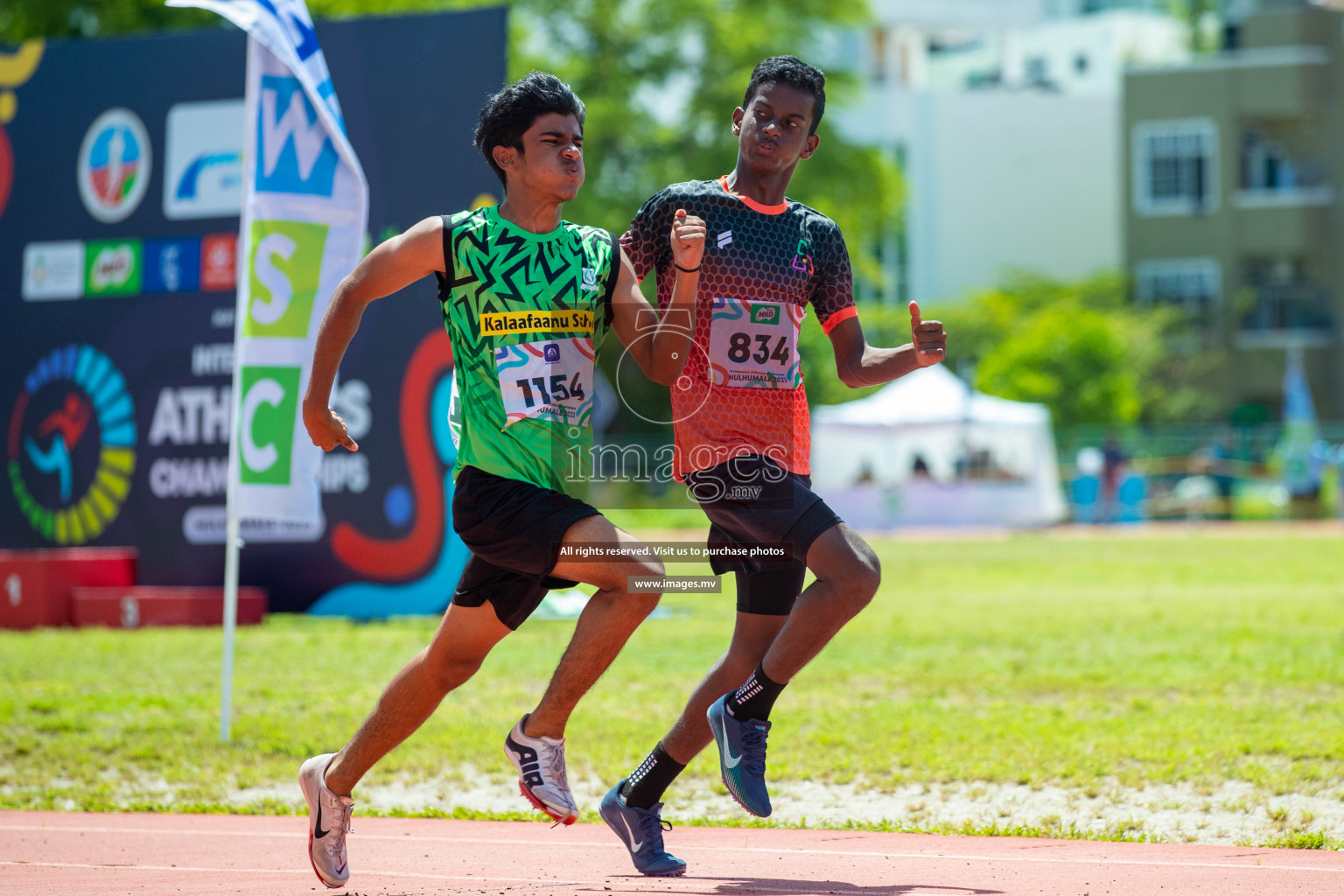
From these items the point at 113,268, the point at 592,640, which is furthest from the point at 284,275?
the point at 113,268

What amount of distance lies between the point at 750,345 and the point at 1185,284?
43.2 meters

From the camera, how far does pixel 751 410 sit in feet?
15.4

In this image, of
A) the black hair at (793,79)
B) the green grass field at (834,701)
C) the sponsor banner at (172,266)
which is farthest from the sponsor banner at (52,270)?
the black hair at (793,79)

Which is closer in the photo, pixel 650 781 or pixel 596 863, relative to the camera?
pixel 650 781

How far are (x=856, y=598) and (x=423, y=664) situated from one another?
1275 mm

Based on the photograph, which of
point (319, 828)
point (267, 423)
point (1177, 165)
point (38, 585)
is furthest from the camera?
point (1177, 165)

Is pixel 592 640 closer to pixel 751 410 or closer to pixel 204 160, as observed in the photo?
pixel 751 410

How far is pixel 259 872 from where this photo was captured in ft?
16.3

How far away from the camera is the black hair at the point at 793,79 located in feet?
15.7

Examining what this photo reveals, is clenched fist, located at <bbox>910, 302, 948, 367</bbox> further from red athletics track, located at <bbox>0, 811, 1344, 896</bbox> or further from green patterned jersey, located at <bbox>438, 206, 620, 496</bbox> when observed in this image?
red athletics track, located at <bbox>0, 811, 1344, 896</bbox>

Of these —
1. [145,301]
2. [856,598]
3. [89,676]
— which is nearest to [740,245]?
[856,598]

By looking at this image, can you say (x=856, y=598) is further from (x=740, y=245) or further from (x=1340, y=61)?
(x=1340, y=61)

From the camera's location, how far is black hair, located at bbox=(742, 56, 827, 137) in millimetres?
4785

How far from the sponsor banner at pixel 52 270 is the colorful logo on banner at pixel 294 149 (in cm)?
808
